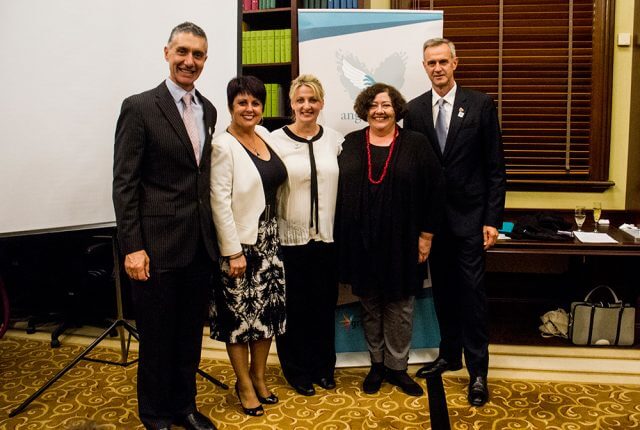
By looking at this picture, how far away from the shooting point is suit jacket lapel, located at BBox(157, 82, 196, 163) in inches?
80.7

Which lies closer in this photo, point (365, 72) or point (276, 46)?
point (365, 72)

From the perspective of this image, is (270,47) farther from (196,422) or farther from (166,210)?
(196,422)

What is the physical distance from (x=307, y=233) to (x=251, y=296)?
38 centimetres

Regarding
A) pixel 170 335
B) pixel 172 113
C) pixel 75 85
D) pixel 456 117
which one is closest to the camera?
pixel 172 113

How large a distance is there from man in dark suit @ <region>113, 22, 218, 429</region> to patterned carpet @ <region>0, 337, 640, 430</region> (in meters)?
0.45

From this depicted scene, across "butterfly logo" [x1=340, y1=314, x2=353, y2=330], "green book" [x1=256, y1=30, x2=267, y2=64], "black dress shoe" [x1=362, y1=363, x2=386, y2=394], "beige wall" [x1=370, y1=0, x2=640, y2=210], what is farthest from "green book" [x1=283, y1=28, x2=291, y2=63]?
"black dress shoe" [x1=362, y1=363, x2=386, y2=394]

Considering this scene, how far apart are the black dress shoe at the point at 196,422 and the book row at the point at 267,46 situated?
2539 mm

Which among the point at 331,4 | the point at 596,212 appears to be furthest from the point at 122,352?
the point at 596,212

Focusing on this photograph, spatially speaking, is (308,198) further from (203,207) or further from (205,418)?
(205,418)

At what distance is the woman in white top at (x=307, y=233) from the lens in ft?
8.24

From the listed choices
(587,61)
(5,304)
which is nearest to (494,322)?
(587,61)

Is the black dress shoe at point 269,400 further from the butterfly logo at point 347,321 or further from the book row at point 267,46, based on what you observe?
the book row at point 267,46

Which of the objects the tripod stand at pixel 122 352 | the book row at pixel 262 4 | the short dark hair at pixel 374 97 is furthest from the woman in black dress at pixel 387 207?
the book row at pixel 262 4

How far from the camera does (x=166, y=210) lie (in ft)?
6.81
